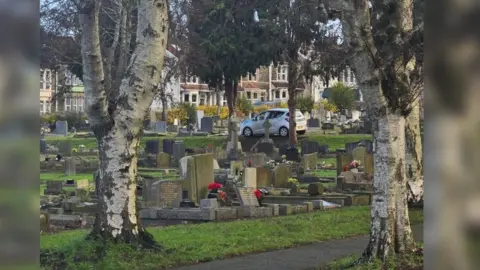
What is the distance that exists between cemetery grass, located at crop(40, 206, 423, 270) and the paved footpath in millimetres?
236

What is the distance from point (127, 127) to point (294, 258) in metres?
2.74

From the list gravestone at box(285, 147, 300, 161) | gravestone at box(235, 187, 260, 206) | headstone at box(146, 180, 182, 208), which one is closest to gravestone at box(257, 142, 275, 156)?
gravestone at box(285, 147, 300, 161)

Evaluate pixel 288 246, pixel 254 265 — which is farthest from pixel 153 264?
pixel 288 246

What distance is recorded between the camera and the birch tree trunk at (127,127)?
29.5 feet

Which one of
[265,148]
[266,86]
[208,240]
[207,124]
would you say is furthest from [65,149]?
[266,86]

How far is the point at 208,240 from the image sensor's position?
414 inches

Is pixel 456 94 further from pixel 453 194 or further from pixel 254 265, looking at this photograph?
pixel 254 265

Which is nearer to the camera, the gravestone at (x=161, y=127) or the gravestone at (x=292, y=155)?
the gravestone at (x=292, y=155)

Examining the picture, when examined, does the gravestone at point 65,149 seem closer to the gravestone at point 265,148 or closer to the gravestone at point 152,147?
the gravestone at point 152,147

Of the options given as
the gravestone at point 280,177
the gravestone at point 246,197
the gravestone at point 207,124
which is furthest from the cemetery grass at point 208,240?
the gravestone at point 207,124

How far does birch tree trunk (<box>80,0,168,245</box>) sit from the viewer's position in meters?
9.00

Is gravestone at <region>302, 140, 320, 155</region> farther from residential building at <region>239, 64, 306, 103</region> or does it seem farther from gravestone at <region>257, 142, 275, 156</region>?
residential building at <region>239, 64, 306, 103</region>

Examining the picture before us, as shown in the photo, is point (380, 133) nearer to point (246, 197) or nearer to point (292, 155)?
point (246, 197)

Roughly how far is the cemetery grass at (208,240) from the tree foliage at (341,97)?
46283 mm
